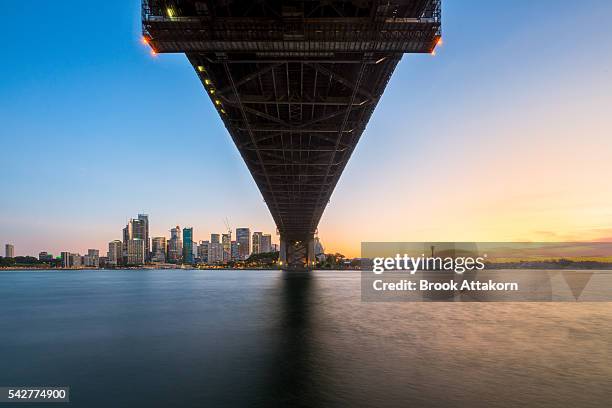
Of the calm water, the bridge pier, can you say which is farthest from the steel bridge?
the bridge pier

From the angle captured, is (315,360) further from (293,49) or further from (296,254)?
(296,254)

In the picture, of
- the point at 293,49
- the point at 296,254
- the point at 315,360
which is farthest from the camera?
the point at 296,254

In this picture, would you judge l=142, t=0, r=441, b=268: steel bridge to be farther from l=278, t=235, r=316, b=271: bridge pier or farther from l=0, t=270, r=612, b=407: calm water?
l=278, t=235, r=316, b=271: bridge pier

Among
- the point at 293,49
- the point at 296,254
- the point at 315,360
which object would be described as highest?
the point at 293,49

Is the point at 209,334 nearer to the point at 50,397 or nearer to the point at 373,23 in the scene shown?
the point at 50,397

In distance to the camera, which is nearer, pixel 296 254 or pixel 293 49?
pixel 293 49

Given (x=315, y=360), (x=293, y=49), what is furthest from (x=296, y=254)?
(x=315, y=360)

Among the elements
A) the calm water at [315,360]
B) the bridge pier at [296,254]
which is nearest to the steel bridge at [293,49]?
the calm water at [315,360]
